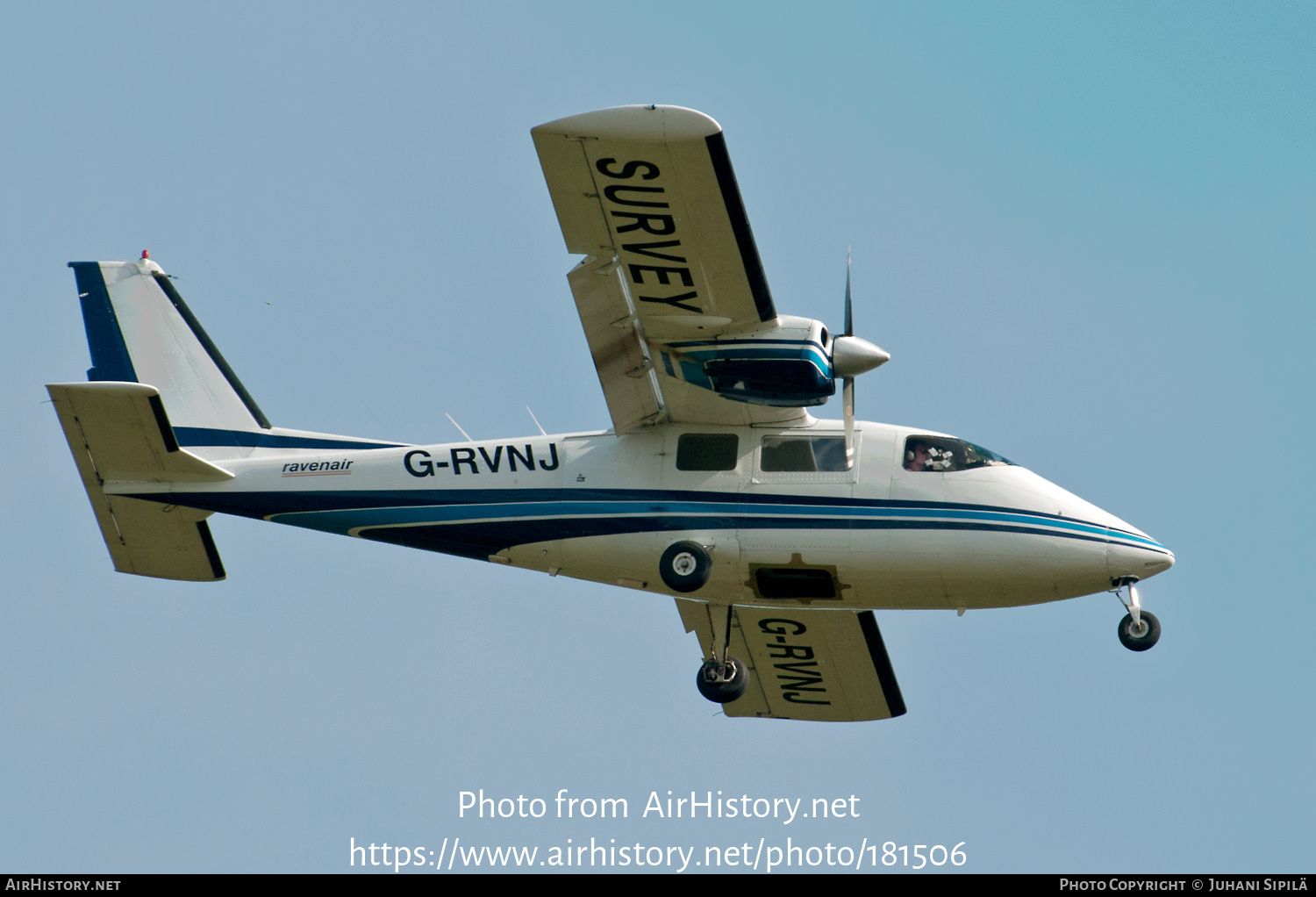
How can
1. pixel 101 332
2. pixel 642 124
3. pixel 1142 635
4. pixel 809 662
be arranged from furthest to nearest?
pixel 809 662, pixel 101 332, pixel 1142 635, pixel 642 124

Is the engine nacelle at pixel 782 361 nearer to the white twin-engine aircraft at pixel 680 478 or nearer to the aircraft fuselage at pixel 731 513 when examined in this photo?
the white twin-engine aircraft at pixel 680 478

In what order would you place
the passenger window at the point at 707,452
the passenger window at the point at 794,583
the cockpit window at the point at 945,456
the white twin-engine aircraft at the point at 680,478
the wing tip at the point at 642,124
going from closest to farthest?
the wing tip at the point at 642,124
the white twin-engine aircraft at the point at 680,478
the passenger window at the point at 794,583
the cockpit window at the point at 945,456
the passenger window at the point at 707,452

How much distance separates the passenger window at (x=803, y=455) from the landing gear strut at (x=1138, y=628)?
3399mm

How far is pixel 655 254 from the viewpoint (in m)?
15.8

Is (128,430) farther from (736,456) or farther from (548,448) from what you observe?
(736,456)

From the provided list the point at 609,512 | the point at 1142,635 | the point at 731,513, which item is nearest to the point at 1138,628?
the point at 1142,635

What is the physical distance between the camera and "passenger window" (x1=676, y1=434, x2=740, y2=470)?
17.0 meters

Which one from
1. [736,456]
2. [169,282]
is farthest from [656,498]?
[169,282]

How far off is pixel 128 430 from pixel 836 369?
26.0 ft

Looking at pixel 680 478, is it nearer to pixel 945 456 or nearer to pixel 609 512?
pixel 609 512

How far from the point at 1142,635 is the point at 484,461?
7562 millimetres

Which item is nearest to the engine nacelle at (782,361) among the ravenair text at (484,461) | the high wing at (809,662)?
the ravenair text at (484,461)

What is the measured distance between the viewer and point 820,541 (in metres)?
16.5

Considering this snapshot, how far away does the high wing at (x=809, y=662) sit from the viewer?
62.5 ft
